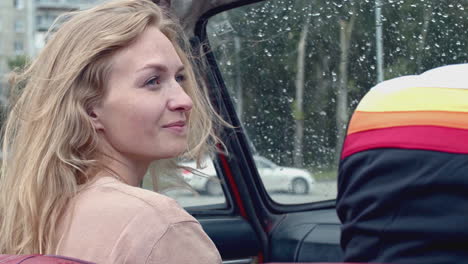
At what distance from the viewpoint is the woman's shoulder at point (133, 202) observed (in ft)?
4.98

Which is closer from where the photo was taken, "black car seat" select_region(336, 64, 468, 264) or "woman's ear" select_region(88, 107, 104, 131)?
"black car seat" select_region(336, 64, 468, 264)

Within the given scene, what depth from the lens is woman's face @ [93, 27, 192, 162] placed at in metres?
1.72

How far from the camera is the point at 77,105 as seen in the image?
67.7 inches

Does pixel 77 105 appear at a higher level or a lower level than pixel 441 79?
lower

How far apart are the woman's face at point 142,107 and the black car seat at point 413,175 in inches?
22.2

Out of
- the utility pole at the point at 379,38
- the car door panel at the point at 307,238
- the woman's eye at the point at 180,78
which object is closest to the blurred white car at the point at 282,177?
the car door panel at the point at 307,238

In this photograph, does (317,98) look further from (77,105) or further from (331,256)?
(77,105)

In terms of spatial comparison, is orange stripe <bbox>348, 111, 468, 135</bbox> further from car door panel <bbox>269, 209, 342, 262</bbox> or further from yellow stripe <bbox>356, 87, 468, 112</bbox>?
car door panel <bbox>269, 209, 342, 262</bbox>

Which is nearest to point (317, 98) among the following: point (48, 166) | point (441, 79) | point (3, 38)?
point (48, 166)

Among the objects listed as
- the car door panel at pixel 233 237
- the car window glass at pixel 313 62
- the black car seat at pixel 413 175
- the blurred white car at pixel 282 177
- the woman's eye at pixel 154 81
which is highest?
the black car seat at pixel 413 175

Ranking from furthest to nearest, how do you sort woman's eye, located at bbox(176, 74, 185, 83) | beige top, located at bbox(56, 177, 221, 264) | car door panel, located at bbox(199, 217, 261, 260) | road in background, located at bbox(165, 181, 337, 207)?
car door panel, located at bbox(199, 217, 261, 260) < road in background, located at bbox(165, 181, 337, 207) < woman's eye, located at bbox(176, 74, 185, 83) < beige top, located at bbox(56, 177, 221, 264)

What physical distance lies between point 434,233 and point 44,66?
3.32ft

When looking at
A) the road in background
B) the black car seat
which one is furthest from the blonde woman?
the road in background

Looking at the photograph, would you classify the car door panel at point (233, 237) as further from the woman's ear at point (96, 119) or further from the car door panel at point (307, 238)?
the woman's ear at point (96, 119)
